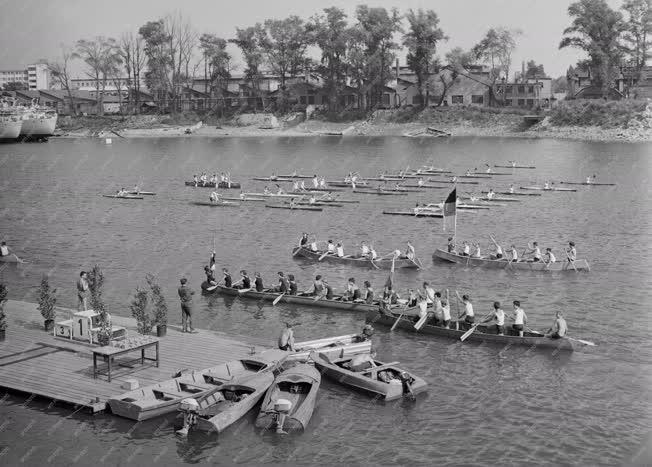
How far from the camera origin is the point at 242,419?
24391 mm

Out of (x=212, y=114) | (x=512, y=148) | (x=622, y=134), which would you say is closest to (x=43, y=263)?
(x=512, y=148)

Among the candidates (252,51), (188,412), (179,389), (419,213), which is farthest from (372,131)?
(188,412)

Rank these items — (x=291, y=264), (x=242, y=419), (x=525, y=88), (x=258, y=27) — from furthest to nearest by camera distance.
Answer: (x=258, y=27) < (x=525, y=88) < (x=291, y=264) < (x=242, y=419)

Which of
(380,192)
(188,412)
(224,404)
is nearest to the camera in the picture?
(188,412)

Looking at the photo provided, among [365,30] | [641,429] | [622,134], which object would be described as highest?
[365,30]

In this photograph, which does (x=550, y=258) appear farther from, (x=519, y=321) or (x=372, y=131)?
(x=372, y=131)

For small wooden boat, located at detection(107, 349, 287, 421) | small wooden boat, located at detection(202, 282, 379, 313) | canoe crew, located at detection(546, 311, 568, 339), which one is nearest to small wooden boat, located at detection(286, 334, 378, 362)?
small wooden boat, located at detection(107, 349, 287, 421)

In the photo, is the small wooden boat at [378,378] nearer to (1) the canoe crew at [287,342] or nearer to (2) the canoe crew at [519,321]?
(1) the canoe crew at [287,342]

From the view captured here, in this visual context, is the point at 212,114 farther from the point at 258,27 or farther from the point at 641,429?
the point at 641,429

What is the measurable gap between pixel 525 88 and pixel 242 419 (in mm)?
149104

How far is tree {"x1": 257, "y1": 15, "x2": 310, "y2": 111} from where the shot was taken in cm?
17712

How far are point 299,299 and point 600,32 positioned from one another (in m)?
126

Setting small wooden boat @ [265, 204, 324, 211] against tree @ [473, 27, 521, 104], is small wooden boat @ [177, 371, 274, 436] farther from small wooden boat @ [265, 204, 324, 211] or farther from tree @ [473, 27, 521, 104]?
tree @ [473, 27, 521, 104]

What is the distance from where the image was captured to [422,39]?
163 m
